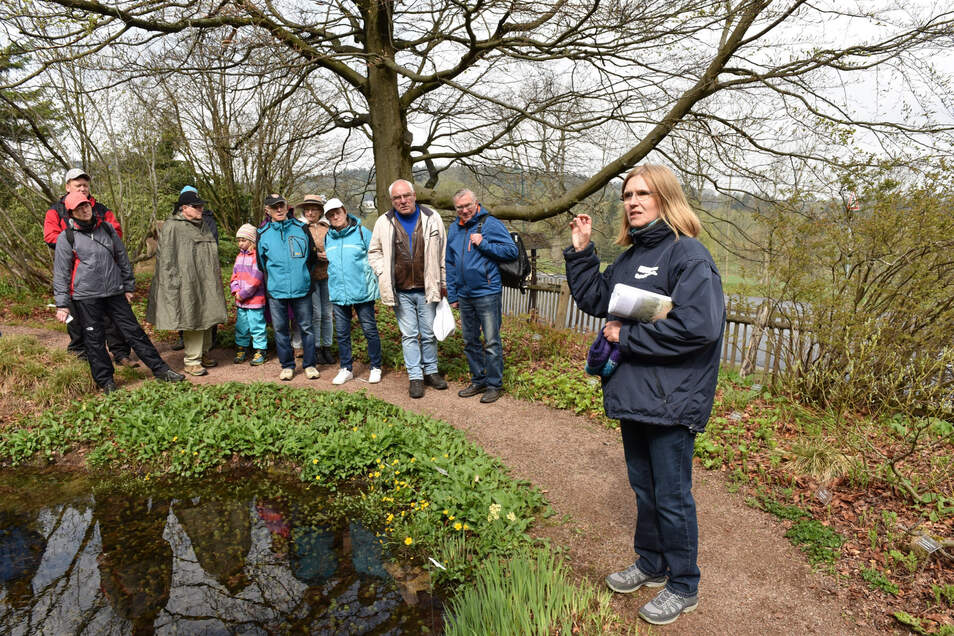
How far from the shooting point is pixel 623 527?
3.56 metres

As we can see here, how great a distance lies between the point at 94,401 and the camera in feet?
17.7

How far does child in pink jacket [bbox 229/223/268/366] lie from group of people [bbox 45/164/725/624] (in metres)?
0.02

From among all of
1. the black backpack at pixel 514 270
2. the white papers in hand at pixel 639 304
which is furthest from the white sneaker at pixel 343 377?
the white papers in hand at pixel 639 304

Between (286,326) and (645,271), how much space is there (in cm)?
520

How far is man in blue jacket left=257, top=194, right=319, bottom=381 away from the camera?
6.25 meters

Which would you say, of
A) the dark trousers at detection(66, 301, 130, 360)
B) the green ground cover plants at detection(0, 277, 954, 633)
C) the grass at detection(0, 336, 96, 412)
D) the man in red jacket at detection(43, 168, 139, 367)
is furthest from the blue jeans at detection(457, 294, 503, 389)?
the dark trousers at detection(66, 301, 130, 360)

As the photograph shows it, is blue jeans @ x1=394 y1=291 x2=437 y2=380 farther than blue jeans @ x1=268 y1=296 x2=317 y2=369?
No

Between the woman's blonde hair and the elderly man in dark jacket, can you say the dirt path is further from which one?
the elderly man in dark jacket

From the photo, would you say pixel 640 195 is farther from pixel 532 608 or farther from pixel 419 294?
pixel 419 294

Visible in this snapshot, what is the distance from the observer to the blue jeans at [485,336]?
18.5 feet

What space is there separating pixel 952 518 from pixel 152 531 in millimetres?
5544

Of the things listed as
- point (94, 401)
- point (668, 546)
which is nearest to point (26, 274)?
point (94, 401)

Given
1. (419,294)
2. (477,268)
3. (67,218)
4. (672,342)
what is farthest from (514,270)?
(67,218)

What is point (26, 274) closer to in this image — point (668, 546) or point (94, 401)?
point (94, 401)
